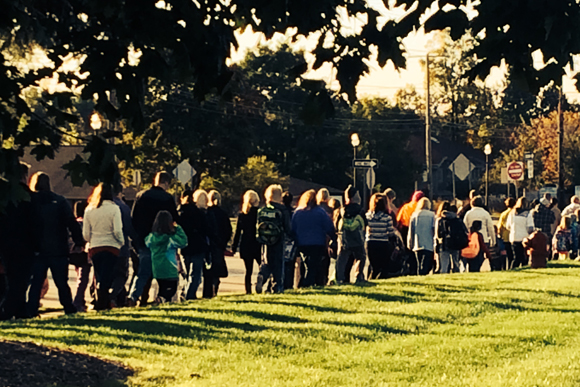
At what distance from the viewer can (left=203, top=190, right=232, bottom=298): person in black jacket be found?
48.5 ft

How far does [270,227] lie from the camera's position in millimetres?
14836

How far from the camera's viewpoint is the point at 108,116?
6.75 metres

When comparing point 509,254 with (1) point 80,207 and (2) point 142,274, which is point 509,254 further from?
(2) point 142,274

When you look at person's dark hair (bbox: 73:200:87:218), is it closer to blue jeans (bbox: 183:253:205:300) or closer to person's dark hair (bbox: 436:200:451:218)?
blue jeans (bbox: 183:253:205:300)

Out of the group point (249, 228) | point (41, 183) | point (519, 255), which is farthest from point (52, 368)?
point (519, 255)

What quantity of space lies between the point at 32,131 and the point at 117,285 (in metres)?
7.18

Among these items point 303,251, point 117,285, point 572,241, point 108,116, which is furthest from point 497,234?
point 108,116

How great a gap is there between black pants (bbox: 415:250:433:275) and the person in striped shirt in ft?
3.46

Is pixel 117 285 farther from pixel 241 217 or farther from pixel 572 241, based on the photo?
pixel 572 241

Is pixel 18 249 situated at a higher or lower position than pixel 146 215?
lower

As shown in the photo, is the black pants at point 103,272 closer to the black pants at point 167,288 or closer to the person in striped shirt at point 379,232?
the black pants at point 167,288

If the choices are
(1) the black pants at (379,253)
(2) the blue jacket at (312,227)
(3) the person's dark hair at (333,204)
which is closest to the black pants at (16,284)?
(2) the blue jacket at (312,227)

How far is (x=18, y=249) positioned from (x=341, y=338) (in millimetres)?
4057

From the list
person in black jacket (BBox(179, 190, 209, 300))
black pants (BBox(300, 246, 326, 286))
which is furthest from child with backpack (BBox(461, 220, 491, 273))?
person in black jacket (BBox(179, 190, 209, 300))
